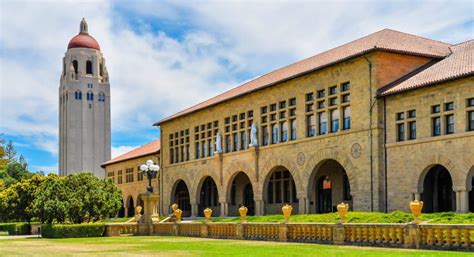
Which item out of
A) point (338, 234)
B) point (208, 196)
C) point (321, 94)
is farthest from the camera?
point (208, 196)

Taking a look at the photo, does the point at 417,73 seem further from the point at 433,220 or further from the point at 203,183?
the point at 203,183

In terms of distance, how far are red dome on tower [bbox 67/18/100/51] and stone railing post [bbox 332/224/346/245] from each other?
107915 mm

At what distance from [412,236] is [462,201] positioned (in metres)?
12.2

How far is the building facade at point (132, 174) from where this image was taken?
7388 centimetres

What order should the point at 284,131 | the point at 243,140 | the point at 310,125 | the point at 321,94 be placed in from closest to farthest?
the point at 321,94, the point at 310,125, the point at 284,131, the point at 243,140

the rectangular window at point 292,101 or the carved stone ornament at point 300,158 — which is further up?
the rectangular window at point 292,101

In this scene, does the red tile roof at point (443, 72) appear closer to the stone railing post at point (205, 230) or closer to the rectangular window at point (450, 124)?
the rectangular window at point (450, 124)

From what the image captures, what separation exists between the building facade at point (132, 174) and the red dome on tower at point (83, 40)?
160ft

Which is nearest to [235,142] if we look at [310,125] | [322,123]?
[310,125]

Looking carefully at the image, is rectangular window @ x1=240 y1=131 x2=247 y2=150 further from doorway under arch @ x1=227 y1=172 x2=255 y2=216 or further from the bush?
the bush

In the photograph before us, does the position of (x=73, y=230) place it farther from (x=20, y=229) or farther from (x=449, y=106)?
(x=449, y=106)

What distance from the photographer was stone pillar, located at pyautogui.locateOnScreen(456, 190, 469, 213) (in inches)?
1337

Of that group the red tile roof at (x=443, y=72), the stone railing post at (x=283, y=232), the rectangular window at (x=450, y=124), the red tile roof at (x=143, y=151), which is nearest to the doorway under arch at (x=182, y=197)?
the red tile roof at (x=143, y=151)

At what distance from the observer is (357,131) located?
131 feet
